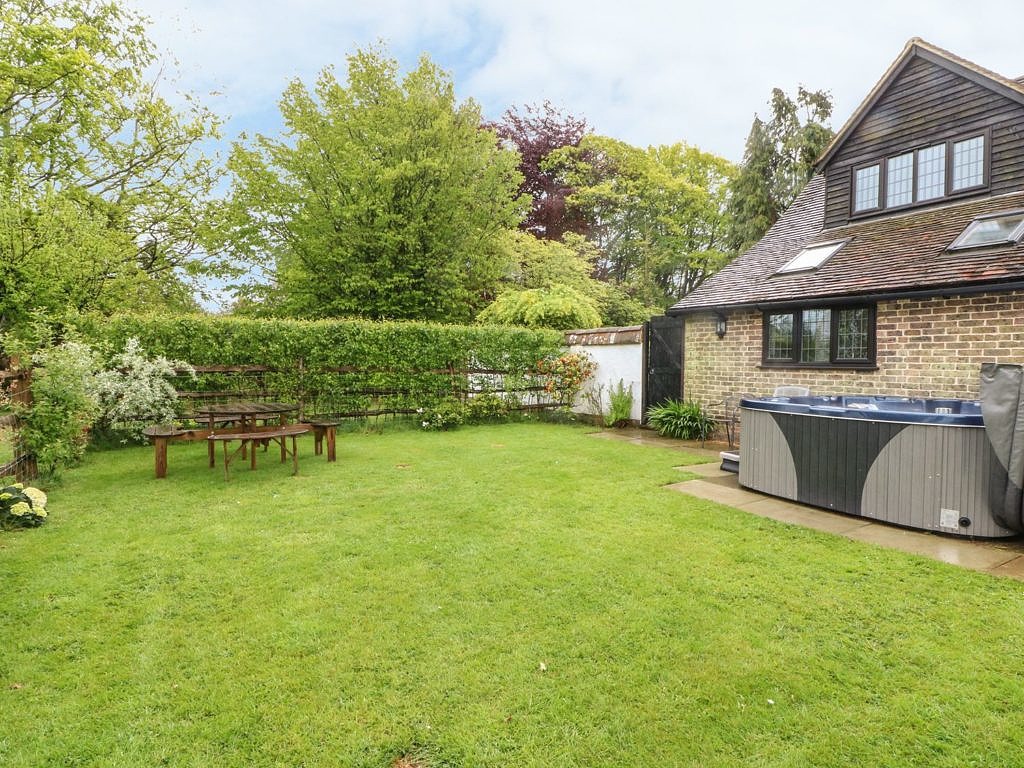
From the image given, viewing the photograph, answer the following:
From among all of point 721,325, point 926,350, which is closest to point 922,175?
point 926,350

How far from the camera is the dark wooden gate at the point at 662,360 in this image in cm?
1103

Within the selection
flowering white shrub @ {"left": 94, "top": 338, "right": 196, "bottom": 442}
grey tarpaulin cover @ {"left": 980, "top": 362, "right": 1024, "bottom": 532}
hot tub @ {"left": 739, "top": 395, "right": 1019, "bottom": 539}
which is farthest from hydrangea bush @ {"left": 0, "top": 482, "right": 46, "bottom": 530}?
grey tarpaulin cover @ {"left": 980, "top": 362, "right": 1024, "bottom": 532}

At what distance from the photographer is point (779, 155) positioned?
1970cm

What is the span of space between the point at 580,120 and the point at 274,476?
22.3m

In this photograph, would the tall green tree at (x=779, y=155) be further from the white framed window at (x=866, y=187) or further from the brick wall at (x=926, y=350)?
the brick wall at (x=926, y=350)

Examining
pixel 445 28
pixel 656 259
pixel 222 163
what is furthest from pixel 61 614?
pixel 656 259

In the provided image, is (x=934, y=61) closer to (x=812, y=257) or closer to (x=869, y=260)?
(x=812, y=257)

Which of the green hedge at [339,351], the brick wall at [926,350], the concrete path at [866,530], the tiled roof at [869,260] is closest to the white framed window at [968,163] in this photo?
the tiled roof at [869,260]

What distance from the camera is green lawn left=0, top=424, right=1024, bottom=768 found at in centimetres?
210

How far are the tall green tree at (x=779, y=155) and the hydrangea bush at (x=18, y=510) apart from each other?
2136 cm

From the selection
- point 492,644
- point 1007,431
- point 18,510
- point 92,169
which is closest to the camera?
point 492,644

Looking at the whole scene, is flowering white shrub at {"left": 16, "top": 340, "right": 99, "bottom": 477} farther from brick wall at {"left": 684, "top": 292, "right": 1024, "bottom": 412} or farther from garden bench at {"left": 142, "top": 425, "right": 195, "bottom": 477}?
brick wall at {"left": 684, "top": 292, "right": 1024, "bottom": 412}

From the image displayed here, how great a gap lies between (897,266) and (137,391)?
1135 cm

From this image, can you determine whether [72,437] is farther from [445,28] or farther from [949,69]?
[949,69]
